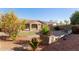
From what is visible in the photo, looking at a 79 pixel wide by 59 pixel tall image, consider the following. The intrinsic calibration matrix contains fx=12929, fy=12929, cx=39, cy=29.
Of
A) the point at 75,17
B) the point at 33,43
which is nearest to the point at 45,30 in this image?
the point at 33,43

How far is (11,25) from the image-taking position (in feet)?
600

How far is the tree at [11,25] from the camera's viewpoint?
7205 inches

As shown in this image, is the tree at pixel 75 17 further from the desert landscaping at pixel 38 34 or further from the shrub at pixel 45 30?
the shrub at pixel 45 30

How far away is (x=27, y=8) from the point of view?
18288cm

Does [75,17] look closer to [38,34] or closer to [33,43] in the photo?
[38,34]

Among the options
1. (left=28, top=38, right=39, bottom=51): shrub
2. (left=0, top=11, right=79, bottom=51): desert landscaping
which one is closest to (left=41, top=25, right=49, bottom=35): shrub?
(left=0, top=11, right=79, bottom=51): desert landscaping

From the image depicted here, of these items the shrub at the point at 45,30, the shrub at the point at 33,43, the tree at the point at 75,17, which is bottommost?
the shrub at the point at 33,43

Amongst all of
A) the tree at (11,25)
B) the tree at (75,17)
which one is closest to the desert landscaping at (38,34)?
the tree at (11,25)

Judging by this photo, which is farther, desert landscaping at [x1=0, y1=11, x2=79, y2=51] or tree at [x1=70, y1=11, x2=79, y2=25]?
desert landscaping at [x1=0, y1=11, x2=79, y2=51]

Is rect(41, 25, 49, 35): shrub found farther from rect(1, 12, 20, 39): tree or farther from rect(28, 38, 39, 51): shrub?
rect(1, 12, 20, 39): tree

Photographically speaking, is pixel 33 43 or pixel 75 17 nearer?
pixel 75 17

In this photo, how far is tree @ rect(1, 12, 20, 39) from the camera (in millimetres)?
183000
